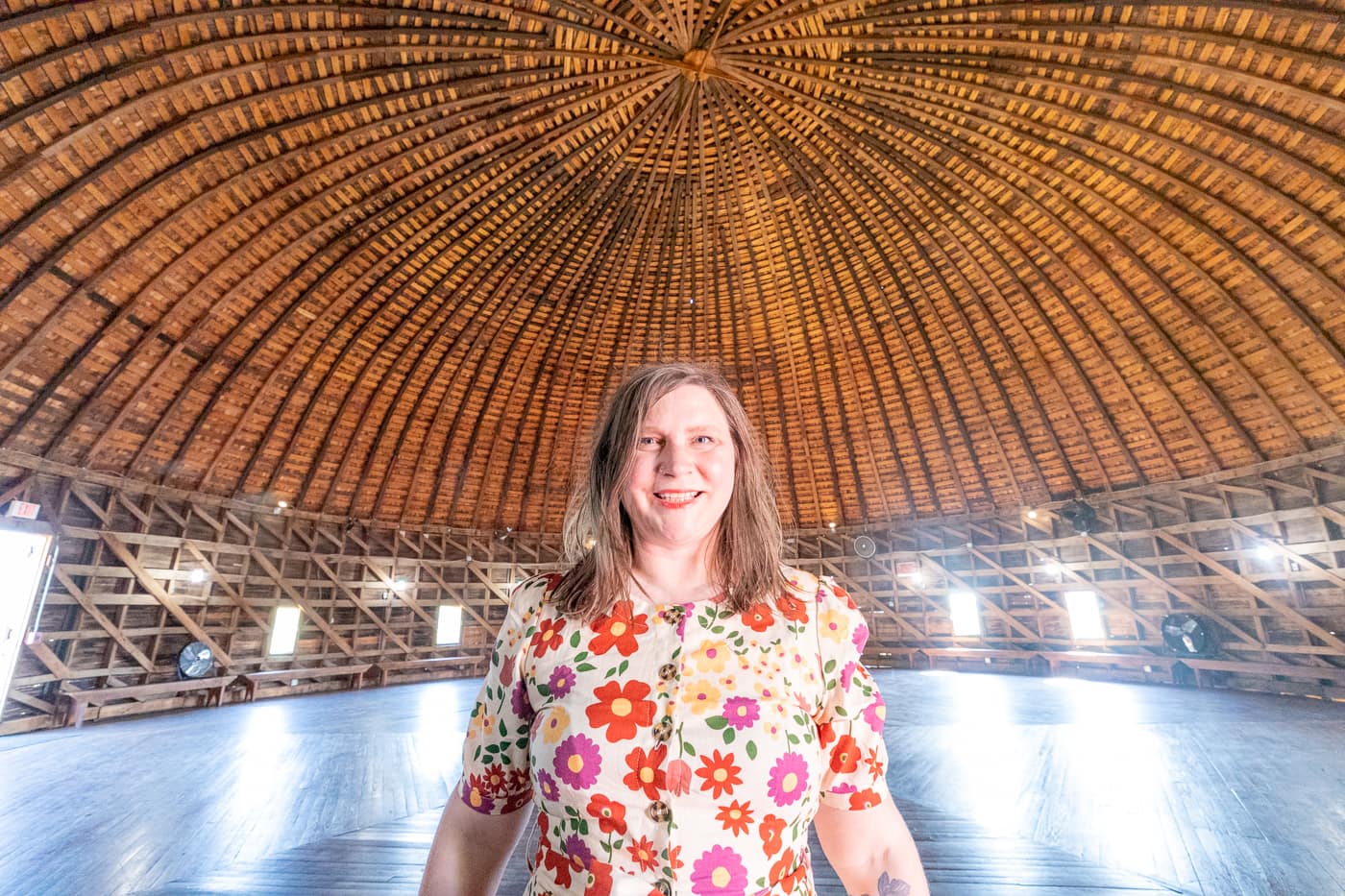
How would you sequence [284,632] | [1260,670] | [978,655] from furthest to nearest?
[978,655], [284,632], [1260,670]

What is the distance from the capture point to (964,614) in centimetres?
1827

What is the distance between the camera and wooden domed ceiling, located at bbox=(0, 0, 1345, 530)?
8.88 meters

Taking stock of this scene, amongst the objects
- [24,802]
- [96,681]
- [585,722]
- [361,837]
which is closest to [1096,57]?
[585,722]

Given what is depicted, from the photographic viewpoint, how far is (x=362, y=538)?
17594 mm

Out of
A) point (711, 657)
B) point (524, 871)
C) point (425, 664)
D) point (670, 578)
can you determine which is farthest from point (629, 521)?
point (425, 664)

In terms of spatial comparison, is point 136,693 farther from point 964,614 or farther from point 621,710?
point 964,614

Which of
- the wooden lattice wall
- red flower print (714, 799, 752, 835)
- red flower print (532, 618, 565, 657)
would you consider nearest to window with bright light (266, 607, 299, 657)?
the wooden lattice wall

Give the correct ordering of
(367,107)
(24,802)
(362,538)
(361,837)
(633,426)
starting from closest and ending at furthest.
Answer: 1. (633,426)
2. (361,837)
3. (24,802)
4. (367,107)
5. (362,538)

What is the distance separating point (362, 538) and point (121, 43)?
12.9m

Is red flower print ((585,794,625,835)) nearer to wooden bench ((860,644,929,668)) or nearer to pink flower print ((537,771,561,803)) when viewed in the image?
pink flower print ((537,771,561,803))

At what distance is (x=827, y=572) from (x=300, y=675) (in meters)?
16.1

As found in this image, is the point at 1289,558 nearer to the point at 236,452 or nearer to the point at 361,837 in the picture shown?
the point at 361,837

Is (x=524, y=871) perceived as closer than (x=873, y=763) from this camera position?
No

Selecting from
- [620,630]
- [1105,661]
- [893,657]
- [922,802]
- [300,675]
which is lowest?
[922,802]
